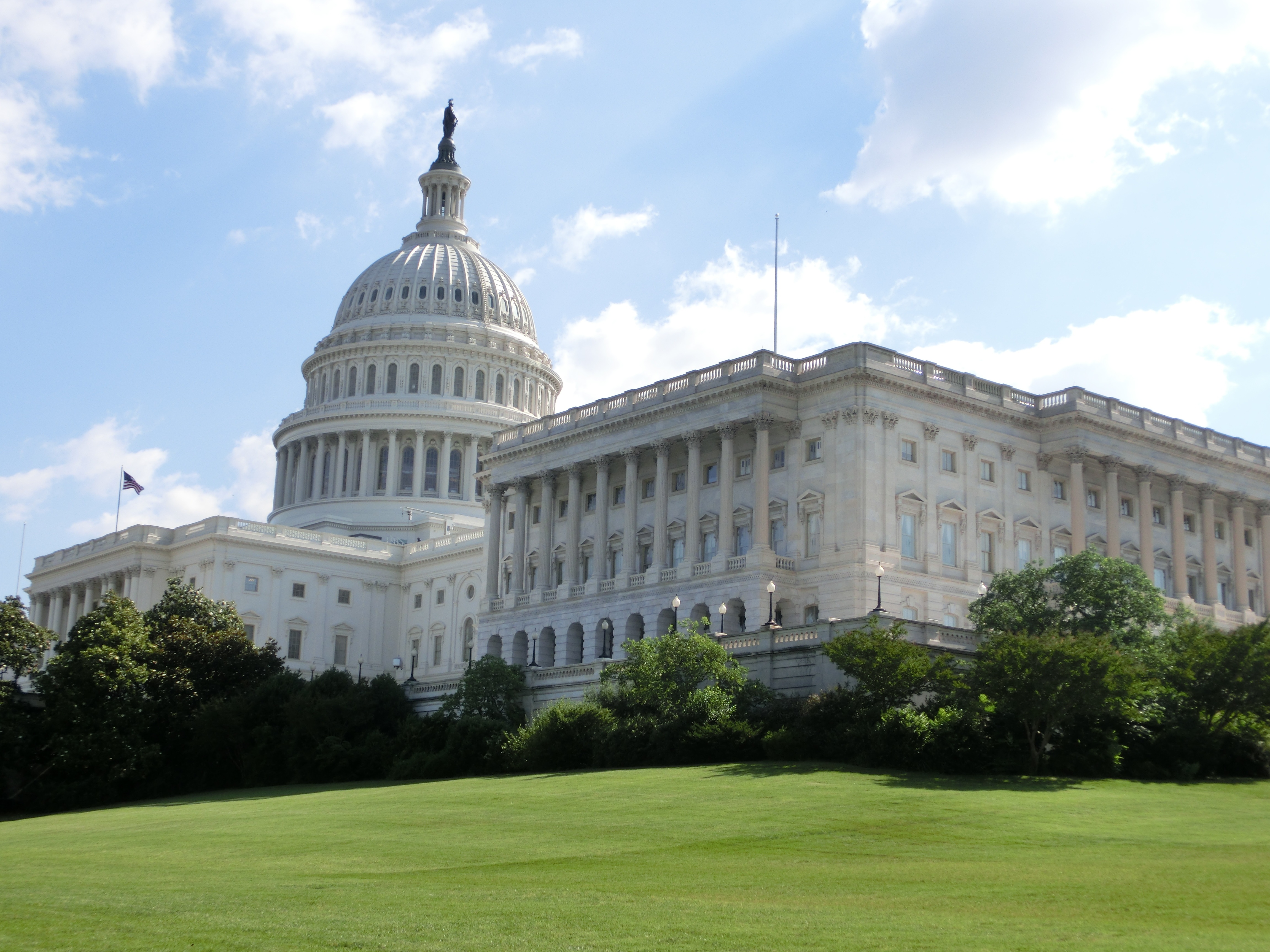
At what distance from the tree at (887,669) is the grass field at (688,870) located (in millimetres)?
4595

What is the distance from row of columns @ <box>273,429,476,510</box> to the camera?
149000 mm

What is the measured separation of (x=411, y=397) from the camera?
5989 inches

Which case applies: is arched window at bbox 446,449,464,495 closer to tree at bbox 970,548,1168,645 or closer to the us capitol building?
the us capitol building

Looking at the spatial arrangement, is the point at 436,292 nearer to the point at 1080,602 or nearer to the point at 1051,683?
the point at 1080,602

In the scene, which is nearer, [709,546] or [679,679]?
[679,679]

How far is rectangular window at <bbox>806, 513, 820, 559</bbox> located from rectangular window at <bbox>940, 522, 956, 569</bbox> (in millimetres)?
6769

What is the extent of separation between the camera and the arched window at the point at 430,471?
150000mm

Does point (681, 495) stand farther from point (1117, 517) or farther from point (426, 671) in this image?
point (426, 671)

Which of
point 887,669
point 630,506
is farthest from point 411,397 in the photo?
point 887,669

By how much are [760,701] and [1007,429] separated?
3513 cm

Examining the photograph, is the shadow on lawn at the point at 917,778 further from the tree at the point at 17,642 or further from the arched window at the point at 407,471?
the arched window at the point at 407,471

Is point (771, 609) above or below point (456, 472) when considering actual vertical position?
below

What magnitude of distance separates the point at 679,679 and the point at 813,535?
24.3m

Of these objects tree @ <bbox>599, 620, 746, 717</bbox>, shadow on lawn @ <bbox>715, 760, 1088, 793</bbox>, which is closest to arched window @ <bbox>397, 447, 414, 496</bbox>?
tree @ <bbox>599, 620, 746, 717</bbox>
